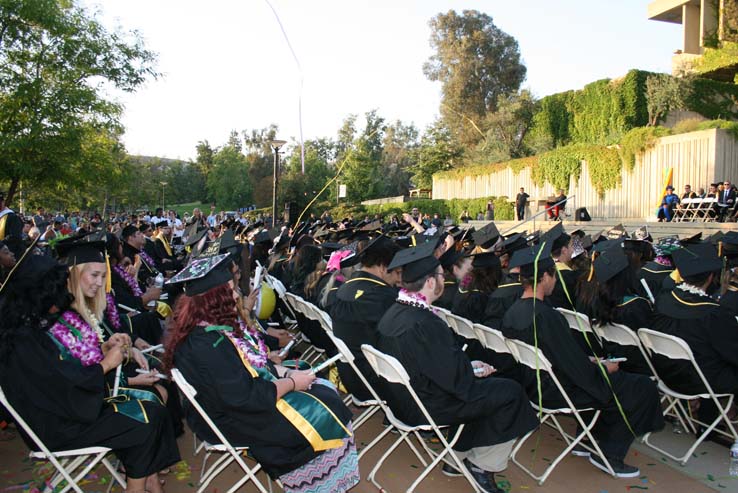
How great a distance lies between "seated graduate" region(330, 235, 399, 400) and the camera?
4457 millimetres

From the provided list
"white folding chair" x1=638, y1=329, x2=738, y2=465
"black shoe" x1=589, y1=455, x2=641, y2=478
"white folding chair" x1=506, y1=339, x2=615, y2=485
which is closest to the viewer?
"white folding chair" x1=506, y1=339, x2=615, y2=485

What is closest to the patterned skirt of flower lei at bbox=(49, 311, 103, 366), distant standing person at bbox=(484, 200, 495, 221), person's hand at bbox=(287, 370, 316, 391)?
person's hand at bbox=(287, 370, 316, 391)

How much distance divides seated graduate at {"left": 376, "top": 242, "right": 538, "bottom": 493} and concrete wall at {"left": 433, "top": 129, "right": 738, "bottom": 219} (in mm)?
Result: 22961

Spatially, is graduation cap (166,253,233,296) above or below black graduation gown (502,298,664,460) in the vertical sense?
above

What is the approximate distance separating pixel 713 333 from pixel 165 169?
7928cm

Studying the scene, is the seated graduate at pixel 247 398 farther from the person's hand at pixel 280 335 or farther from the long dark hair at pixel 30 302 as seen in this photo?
the person's hand at pixel 280 335

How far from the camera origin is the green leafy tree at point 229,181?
71438 millimetres

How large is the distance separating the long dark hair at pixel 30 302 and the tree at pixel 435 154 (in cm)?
4796

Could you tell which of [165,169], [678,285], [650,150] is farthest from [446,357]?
[165,169]

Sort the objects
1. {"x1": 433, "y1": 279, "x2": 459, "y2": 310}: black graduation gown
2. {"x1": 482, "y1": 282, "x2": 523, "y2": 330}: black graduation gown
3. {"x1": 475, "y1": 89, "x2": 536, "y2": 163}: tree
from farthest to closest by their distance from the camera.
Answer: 1. {"x1": 475, "y1": 89, "x2": 536, "y2": 163}: tree
2. {"x1": 433, "y1": 279, "x2": 459, "y2": 310}: black graduation gown
3. {"x1": 482, "y1": 282, "x2": 523, "y2": 330}: black graduation gown

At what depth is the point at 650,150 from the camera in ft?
83.6

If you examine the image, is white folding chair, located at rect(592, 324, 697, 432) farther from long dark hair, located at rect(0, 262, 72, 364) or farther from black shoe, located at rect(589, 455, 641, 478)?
long dark hair, located at rect(0, 262, 72, 364)

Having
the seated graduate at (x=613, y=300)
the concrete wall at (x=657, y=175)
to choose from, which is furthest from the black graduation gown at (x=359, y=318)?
the concrete wall at (x=657, y=175)

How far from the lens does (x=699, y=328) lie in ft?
15.2
